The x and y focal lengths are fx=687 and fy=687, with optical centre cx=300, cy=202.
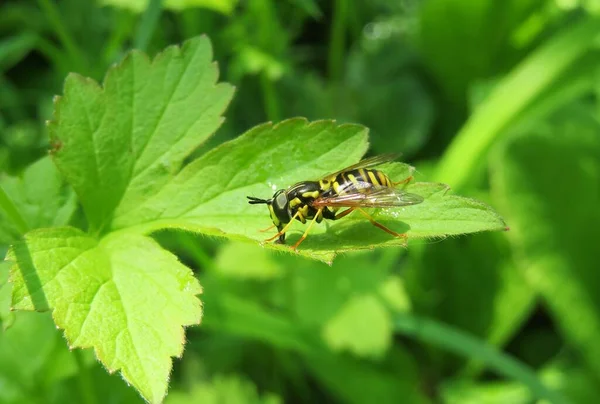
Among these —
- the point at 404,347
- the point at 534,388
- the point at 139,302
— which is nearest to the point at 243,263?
the point at 404,347

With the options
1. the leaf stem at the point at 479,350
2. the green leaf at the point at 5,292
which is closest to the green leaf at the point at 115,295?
the green leaf at the point at 5,292

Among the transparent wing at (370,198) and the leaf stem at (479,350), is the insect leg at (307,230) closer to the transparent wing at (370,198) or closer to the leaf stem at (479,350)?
the transparent wing at (370,198)

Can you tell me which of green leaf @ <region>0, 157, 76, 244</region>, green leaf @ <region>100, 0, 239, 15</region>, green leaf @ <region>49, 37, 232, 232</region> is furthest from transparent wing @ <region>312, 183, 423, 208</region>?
green leaf @ <region>100, 0, 239, 15</region>

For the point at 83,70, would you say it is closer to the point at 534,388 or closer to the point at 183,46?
the point at 183,46

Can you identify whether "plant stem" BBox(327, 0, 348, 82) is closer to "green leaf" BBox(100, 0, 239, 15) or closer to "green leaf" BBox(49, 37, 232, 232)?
"green leaf" BBox(100, 0, 239, 15)

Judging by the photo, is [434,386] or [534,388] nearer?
[534,388]

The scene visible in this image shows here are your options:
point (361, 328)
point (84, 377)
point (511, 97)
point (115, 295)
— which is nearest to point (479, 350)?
point (361, 328)
